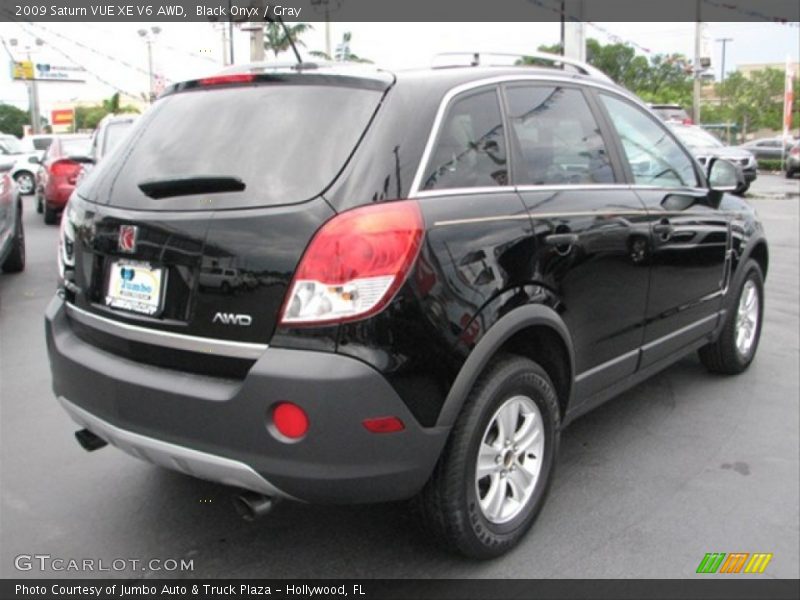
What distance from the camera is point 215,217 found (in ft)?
8.44

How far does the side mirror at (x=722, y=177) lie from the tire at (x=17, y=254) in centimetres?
679

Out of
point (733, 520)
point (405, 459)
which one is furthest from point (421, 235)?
point (733, 520)

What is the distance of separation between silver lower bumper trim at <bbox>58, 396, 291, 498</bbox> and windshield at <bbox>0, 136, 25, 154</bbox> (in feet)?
64.2

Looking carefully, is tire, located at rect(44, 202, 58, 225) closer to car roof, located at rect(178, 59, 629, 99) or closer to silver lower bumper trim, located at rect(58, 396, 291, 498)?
car roof, located at rect(178, 59, 629, 99)


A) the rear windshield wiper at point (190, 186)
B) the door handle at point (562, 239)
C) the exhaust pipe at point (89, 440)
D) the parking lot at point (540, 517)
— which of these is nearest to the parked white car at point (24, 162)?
the parking lot at point (540, 517)

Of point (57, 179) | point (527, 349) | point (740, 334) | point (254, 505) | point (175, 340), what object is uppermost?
point (57, 179)

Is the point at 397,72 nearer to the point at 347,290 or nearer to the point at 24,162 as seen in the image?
the point at 347,290

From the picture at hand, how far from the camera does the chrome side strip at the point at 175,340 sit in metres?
2.49

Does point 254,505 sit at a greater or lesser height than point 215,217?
lesser

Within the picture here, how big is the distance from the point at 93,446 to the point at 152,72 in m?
20.4

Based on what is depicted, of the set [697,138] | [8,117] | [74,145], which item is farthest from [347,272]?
[697,138]

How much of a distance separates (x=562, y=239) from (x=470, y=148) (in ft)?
1.80

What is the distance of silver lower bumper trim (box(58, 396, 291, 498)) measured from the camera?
250cm

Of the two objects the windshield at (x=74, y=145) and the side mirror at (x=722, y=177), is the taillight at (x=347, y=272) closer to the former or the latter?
the side mirror at (x=722, y=177)
